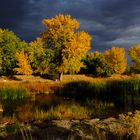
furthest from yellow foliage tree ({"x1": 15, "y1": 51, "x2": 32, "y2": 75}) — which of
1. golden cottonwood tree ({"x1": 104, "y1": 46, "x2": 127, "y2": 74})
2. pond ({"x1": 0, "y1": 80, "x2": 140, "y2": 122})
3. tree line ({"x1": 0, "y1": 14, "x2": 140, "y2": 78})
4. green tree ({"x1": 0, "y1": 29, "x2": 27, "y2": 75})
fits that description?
pond ({"x1": 0, "y1": 80, "x2": 140, "y2": 122})

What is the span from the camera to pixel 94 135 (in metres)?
10.1

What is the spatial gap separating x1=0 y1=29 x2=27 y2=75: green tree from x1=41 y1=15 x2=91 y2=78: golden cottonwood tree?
26.2 ft

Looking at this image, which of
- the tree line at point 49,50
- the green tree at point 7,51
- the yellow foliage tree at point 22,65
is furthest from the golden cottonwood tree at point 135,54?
the yellow foliage tree at point 22,65

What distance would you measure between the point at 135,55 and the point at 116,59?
13352mm

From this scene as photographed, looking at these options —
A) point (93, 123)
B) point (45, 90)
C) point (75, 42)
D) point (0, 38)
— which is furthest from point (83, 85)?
point (0, 38)

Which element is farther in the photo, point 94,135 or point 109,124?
point 109,124

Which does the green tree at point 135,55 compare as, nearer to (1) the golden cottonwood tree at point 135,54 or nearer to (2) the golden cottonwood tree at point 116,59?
(1) the golden cottonwood tree at point 135,54

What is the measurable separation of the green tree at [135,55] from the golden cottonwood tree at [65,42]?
33.5m

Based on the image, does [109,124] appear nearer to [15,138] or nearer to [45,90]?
[15,138]

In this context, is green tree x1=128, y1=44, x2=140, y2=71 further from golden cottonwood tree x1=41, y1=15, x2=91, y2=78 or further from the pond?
the pond

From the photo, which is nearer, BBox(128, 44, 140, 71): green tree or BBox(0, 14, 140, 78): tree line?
BBox(0, 14, 140, 78): tree line

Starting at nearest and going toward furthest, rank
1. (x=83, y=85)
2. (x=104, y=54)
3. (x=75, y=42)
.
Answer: (x=83, y=85) → (x=75, y=42) → (x=104, y=54)

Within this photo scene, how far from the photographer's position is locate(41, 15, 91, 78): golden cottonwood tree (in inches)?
3238

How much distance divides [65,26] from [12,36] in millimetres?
13673
